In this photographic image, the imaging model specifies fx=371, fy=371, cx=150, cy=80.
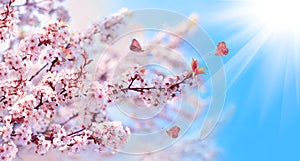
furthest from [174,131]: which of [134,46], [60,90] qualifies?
[60,90]

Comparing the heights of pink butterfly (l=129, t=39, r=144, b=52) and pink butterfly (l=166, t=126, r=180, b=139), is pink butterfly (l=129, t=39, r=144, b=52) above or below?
above

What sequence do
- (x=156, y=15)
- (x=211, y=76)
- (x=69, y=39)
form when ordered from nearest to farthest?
(x=69, y=39), (x=211, y=76), (x=156, y=15)

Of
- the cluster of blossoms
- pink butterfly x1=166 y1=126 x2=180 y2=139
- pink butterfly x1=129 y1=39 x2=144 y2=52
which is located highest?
pink butterfly x1=129 y1=39 x2=144 y2=52

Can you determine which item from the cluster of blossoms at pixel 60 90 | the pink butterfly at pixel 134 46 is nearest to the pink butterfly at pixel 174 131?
the cluster of blossoms at pixel 60 90

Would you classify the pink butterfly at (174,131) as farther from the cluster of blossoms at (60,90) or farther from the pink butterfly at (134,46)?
the pink butterfly at (134,46)

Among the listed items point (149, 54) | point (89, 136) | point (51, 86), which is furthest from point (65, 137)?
point (149, 54)

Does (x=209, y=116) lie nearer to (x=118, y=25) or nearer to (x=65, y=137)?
(x=118, y=25)

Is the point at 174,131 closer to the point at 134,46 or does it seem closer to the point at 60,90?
the point at 134,46

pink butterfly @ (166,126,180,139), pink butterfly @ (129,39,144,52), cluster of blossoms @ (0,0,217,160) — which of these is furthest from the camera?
pink butterfly @ (129,39,144,52)

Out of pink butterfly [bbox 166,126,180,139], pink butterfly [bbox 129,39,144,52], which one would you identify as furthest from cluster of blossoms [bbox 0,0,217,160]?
pink butterfly [bbox 129,39,144,52]

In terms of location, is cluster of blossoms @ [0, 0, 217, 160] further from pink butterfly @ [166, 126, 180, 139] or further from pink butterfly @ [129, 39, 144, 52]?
pink butterfly @ [129, 39, 144, 52]
